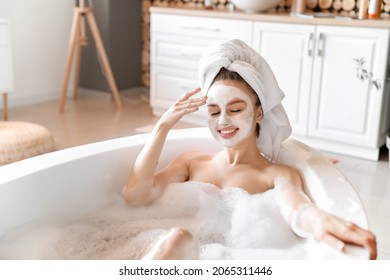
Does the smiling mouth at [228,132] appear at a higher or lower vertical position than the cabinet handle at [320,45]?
lower

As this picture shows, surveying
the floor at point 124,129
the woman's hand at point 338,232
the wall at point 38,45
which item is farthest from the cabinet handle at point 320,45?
the wall at point 38,45

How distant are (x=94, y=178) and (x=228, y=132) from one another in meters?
0.52

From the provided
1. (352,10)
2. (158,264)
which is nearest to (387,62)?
(352,10)

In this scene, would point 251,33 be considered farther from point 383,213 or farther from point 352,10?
point 383,213

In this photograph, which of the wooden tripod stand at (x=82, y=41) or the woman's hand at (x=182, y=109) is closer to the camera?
the woman's hand at (x=182, y=109)

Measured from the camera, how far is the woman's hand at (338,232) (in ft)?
4.14

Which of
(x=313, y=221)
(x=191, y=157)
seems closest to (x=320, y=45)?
(x=191, y=157)

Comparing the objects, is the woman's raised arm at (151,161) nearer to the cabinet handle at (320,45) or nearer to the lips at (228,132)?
the lips at (228,132)

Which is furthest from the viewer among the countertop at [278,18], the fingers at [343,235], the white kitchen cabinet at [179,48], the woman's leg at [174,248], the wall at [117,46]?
the wall at [117,46]

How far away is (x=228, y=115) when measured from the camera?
1.74 metres

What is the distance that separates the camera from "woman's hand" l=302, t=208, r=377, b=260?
126 cm

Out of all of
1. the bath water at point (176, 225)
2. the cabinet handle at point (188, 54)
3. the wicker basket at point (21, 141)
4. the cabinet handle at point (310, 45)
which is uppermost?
the cabinet handle at point (310, 45)

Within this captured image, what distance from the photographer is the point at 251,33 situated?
11.9 feet

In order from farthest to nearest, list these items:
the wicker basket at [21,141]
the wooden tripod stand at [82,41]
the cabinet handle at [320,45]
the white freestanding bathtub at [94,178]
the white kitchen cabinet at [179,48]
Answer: the wooden tripod stand at [82,41] → the white kitchen cabinet at [179,48] → the cabinet handle at [320,45] → the wicker basket at [21,141] → the white freestanding bathtub at [94,178]
